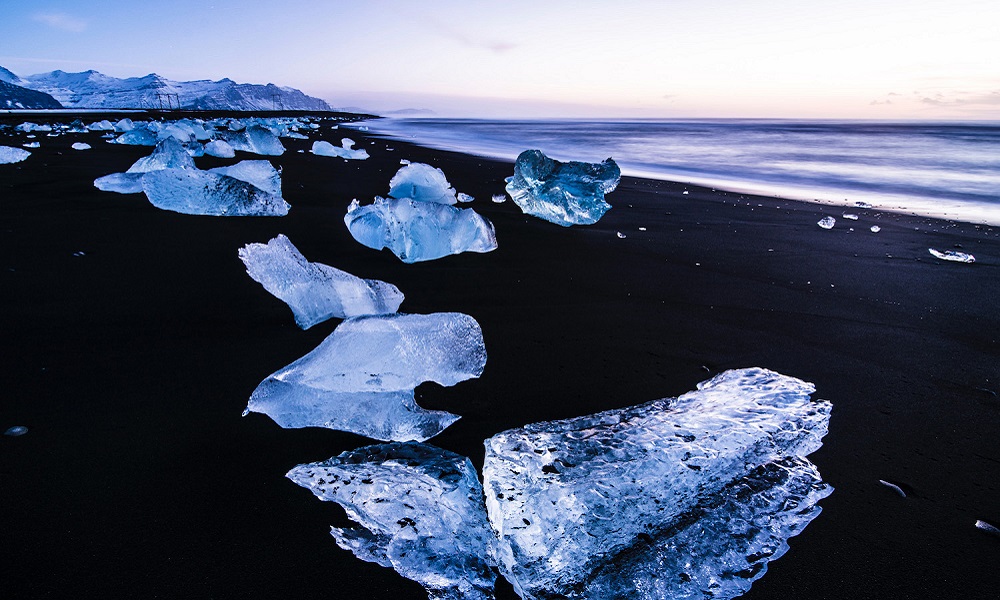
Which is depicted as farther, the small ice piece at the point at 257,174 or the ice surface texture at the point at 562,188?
the small ice piece at the point at 257,174

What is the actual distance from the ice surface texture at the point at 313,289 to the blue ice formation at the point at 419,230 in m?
0.76

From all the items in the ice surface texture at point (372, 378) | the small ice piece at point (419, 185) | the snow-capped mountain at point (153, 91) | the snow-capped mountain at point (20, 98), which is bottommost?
the ice surface texture at point (372, 378)

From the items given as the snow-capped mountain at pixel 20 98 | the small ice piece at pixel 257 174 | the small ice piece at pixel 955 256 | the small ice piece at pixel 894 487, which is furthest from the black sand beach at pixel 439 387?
the snow-capped mountain at pixel 20 98

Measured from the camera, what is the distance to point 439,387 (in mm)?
1467

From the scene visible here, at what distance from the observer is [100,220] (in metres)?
3.08

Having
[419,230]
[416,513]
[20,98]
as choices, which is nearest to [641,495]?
[416,513]

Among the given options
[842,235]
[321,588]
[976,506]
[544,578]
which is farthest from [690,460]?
[842,235]

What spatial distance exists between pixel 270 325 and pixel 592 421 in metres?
1.23

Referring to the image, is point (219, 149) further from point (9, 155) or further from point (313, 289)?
point (313, 289)

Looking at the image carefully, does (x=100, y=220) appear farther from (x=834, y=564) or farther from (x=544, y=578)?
(x=834, y=564)

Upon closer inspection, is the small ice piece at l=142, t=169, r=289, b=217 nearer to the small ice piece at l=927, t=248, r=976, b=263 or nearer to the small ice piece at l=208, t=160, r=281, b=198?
the small ice piece at l=208, t=160, r=281, b=198

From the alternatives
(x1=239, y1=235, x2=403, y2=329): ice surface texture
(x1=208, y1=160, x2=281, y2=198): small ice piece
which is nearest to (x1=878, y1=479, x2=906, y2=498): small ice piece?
(x1=239, y1=235, x2=403, y2=329): ice surface texture

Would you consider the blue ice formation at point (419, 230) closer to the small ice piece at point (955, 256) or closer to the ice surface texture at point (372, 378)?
the ice surface texture at point (372, 378)

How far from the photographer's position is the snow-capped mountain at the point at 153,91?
10606cm
